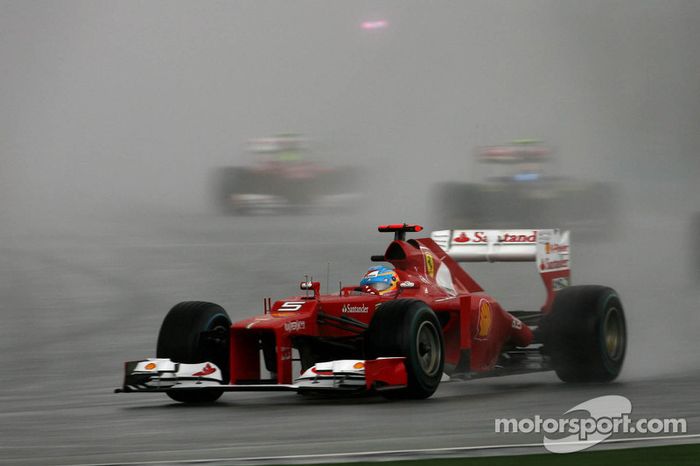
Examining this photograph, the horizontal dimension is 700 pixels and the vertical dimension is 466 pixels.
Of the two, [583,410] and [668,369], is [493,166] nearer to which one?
[668,369]

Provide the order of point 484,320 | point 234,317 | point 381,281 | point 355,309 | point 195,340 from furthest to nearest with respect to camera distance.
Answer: point 234,317, point 484,320, point 381,281, point 355,309, point 195,340

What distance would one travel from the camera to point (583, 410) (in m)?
8.74

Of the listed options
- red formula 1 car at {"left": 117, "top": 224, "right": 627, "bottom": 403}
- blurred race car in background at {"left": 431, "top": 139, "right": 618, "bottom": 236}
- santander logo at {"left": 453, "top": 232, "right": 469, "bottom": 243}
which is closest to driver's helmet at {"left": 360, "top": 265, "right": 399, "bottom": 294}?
red formula 1 car at {"left": 117, "top": 224, "right": 627, "bottom": 403}

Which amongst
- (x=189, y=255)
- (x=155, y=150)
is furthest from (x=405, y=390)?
(x=155, y=150)

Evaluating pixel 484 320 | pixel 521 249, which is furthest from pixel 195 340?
pixel 521 249

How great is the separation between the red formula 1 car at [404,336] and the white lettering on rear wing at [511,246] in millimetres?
12

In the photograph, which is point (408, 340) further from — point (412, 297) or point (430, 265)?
point (430, 265)

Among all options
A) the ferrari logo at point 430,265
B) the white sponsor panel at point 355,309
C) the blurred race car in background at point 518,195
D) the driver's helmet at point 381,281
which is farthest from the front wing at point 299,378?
the blurred race car in background at point 518,195

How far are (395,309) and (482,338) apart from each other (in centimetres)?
170

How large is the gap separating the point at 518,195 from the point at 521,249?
1212 centimetres

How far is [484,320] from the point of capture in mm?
10953

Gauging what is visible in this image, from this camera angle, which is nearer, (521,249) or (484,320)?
(484,320)

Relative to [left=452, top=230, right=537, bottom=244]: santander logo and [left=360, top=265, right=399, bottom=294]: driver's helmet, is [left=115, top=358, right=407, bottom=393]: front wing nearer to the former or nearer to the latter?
[left=360, top=265, right=399, bottom=294]: driver's helmet

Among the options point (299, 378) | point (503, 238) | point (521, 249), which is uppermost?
point (503, 238)
